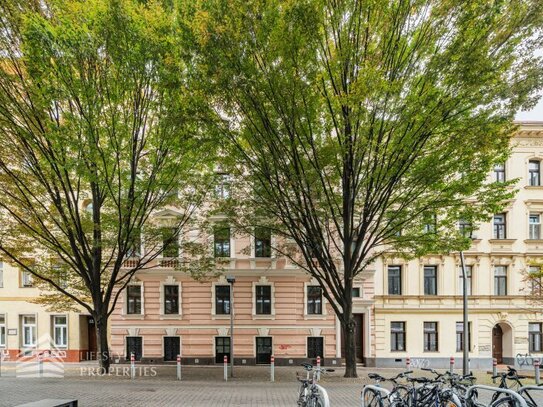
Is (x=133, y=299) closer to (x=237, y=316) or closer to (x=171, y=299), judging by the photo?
(x=171, y=299)

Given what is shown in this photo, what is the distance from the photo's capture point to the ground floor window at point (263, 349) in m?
22.7

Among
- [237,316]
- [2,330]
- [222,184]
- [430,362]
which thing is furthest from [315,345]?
[2,330]

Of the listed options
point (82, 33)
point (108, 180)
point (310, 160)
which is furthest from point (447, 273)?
point (82, 33)

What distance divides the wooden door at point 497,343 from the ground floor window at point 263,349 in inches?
551

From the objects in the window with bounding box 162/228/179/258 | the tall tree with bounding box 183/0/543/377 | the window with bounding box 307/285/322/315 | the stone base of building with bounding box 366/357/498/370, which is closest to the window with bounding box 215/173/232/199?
the window with bounding box 162/228/179/258

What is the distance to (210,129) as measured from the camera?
12414 millimetres

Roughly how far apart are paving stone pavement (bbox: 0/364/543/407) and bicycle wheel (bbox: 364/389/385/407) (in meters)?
1.42

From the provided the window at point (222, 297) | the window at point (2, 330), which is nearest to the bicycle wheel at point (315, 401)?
the window at point (222, 297)

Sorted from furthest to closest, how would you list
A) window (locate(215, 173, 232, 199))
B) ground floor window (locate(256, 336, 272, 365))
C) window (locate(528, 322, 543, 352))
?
window (locate(528, 322, 543, 352)), ground floor window (locate(256, 336, 272, 365)), window (locate(215, 173, 232, 199))

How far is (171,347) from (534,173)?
79.5 feet

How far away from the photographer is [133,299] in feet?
76.7

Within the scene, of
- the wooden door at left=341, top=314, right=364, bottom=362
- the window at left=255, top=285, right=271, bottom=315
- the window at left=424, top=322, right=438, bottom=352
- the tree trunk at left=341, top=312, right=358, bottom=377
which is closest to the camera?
the tree trunk at left=341, top=312, right=358, bottom=377

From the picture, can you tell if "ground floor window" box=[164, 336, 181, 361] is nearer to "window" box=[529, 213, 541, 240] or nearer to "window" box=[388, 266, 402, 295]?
"window" box=[388, 266, 402, 295]

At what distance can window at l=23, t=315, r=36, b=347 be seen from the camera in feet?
82.4
